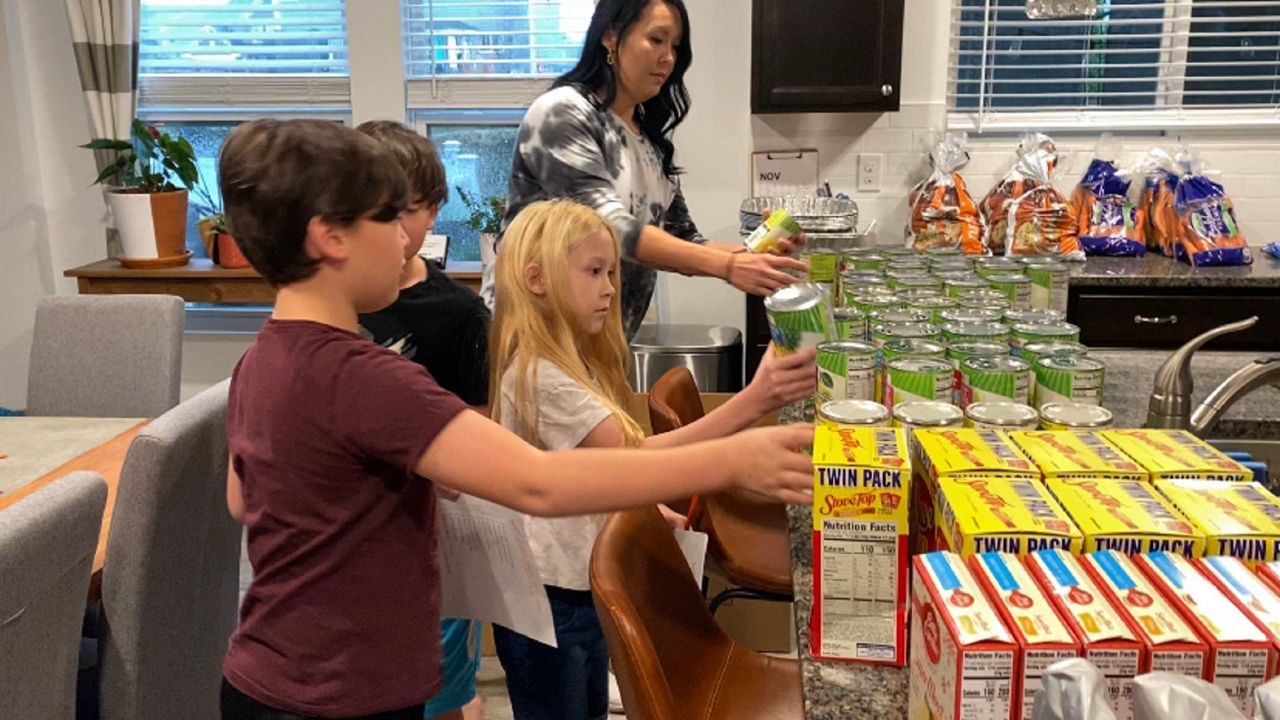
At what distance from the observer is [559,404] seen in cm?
169

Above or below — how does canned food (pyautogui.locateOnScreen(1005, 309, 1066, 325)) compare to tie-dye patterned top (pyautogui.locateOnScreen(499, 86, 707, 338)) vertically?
below

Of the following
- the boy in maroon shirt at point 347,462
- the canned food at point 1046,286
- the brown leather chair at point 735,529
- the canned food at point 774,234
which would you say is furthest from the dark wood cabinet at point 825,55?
the boy in maroon shirt at point 347,462

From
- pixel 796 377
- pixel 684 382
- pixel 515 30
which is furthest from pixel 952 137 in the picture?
pixel 796 377

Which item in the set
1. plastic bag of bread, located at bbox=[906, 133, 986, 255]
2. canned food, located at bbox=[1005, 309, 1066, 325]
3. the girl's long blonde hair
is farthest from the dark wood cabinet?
canned food, located at bbox=[1005, 309, 1066, 325]

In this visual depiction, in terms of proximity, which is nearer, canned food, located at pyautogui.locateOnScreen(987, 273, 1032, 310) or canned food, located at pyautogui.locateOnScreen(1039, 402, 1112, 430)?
canned food, located at pyautogui.locateOnScreen(1039, 402, 1112, 430)

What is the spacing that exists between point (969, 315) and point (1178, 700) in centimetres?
103

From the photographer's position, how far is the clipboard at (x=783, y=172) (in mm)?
4016

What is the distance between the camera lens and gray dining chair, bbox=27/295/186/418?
2.82m

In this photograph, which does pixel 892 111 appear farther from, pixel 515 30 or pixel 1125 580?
pixel 1125 580

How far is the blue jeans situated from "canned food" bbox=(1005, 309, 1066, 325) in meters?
0.76

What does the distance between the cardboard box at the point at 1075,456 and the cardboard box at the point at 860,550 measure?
0.14 meters

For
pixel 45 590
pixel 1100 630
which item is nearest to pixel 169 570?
pixel 45 590

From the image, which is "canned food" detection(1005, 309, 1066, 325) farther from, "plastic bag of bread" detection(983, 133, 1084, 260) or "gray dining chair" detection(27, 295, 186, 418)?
"gray dining chair" detection(27, 295, 186, 418)

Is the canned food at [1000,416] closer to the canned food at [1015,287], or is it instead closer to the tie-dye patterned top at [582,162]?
the canned food at [1015,287]
